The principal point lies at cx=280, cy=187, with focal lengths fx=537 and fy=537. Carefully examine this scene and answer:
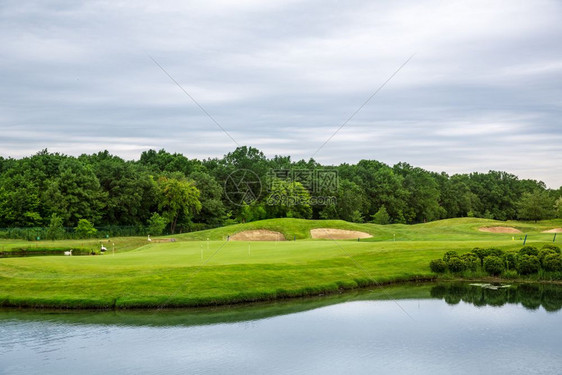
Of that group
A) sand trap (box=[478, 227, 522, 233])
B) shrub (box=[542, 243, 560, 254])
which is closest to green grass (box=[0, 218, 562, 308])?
shrub (box=[542, 243, 560, 254])

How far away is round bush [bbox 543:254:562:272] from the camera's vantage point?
41031 mm

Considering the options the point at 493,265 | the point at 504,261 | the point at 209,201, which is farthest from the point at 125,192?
the point at 504,261

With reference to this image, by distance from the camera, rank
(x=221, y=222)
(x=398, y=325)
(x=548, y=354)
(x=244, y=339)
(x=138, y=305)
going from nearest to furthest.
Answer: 1. (x=548, y=354)
2. (x=244, y=339)
3. (x=398, y=325)
4. (x=138, y=305)
5. (x=221, y=222)

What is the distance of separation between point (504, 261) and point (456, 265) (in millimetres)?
3826

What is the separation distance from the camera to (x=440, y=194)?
134 metres

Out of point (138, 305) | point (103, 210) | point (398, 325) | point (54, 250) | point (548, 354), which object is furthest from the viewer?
point (103, 210)

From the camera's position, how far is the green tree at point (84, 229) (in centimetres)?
7681

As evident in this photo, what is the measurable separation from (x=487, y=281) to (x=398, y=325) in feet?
54.4

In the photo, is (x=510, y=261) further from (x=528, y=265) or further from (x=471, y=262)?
(x=471, y=262)

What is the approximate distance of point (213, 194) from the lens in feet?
348

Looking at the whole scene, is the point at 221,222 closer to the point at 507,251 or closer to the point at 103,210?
the point at 103,210

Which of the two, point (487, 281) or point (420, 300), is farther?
point (487, 281)

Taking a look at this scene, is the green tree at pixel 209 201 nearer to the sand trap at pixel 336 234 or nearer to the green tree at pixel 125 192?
the green tree at pixel 125 192

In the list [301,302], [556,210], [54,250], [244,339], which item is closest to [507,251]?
[301,302]
